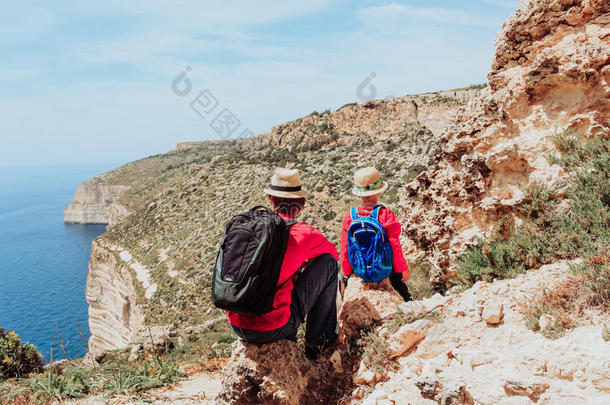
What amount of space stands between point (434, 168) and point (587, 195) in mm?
2424

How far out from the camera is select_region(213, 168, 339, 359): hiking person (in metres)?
2.79

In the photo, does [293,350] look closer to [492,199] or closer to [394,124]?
[492,199]

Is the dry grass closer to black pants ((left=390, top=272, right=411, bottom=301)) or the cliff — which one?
black pants ((left=390, top=272, right=411, bottom=301))

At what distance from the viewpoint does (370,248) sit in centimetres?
402

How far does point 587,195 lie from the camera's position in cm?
353

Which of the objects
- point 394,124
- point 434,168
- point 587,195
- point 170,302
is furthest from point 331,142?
point 587,195

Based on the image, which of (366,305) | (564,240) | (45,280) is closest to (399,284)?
(366,305)

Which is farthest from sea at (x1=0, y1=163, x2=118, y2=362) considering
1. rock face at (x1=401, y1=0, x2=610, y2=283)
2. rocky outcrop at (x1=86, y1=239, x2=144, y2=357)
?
rock face at (x1=401, y1=0, x2=610, y2=283)

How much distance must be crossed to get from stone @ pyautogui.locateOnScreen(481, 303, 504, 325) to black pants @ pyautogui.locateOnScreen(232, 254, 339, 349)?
1.25 m

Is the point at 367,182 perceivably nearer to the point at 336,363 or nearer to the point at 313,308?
the point at 313,308

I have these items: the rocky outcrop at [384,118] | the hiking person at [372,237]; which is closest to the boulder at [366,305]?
the hiking person at [372,237]

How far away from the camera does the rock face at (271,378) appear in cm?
304

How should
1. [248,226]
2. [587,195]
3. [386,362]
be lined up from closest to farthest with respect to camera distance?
[248,226] → [386,362] → [587,195]

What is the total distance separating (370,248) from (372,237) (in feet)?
0.41
